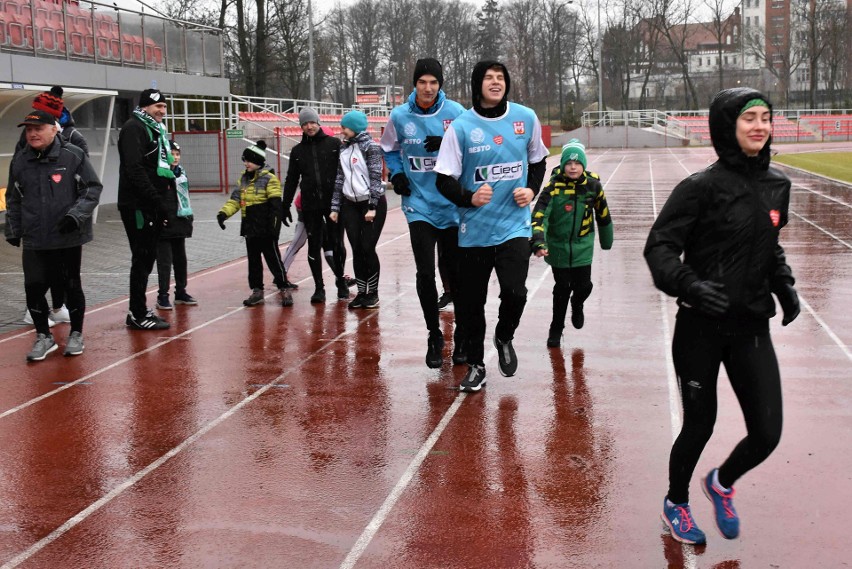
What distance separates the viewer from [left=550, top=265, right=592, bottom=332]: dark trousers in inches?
325

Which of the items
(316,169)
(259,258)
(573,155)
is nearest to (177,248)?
(259,258)

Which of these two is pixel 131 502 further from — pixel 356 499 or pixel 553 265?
pixel 553 265

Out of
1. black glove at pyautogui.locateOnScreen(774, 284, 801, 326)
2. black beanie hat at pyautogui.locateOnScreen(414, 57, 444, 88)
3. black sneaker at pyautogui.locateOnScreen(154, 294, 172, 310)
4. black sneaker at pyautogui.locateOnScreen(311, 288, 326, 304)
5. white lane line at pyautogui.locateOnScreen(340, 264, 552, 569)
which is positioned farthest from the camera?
black sneaker at pyautogui.locateOnScreen(311, 288, 326, 304)

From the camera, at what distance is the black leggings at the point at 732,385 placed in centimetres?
414

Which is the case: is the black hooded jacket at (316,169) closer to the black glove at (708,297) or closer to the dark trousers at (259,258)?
the dark trousers at (259,258)

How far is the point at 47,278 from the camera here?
322 inches

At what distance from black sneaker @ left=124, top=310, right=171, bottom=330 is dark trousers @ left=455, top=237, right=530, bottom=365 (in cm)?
359

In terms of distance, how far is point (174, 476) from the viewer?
536 cm

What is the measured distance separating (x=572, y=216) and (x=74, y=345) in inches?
162

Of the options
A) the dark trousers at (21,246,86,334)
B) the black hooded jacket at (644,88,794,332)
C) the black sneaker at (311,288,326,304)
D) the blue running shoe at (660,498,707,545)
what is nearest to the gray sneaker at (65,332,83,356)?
the dark trousers at (21,246,86,334)

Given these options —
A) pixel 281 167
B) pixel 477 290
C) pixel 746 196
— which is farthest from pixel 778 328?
pixel 281 167

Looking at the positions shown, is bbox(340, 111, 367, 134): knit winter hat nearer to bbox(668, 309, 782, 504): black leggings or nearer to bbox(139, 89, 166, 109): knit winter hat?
bbox(139, 89, 166, 109): knit winter hat

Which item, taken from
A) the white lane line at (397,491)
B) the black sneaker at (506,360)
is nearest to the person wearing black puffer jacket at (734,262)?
the white lane line at (397,491)

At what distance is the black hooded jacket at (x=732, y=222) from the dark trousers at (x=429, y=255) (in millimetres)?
3176
